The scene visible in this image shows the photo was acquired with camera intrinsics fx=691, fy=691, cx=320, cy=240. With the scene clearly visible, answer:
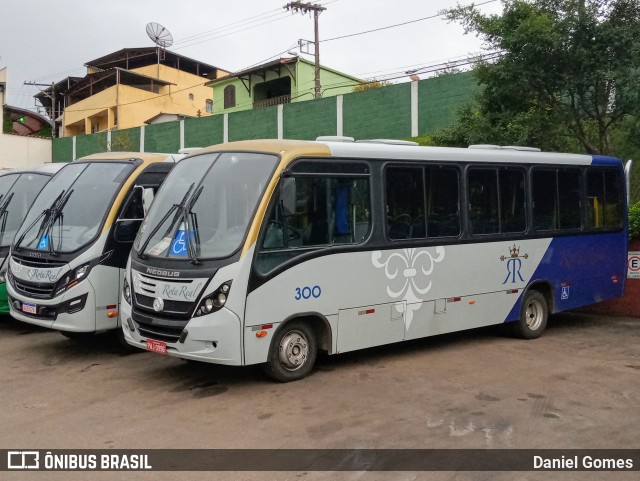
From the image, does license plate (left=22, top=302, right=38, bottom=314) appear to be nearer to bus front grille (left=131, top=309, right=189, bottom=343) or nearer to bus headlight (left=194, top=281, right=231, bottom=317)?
bus front grille (left=131, top=309, right=189, bottom=343)

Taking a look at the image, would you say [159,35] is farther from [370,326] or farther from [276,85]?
[370,326]

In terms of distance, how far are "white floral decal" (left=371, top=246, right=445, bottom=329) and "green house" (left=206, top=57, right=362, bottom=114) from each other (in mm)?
31283

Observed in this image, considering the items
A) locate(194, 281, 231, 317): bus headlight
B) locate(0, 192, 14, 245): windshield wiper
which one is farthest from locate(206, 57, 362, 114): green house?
locate(194, 281, 231, 317): bus headlight

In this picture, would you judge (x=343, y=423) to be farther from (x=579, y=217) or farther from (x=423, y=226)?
(x=579, y=217)

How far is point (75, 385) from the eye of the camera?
768cm

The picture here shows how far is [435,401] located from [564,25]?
28.4ft

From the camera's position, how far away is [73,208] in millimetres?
9312

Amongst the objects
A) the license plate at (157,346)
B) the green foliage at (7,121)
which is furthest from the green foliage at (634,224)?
the green foliage at (7,121)

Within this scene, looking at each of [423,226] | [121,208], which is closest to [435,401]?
[423,226]

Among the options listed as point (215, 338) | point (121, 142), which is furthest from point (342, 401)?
point (121, 142)

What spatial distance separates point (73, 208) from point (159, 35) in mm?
45885

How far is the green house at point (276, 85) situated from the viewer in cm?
4169

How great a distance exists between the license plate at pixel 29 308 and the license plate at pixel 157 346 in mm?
2228

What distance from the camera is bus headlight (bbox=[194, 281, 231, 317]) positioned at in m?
7.00
